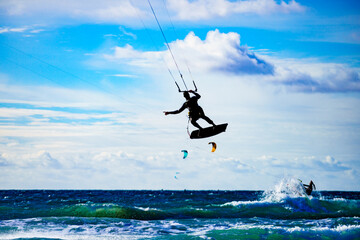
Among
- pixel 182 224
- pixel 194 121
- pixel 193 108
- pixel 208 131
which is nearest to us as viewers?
pixel 193 108

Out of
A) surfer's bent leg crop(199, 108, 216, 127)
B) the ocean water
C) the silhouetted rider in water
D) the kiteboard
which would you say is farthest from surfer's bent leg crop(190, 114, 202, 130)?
the ocean water

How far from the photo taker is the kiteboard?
1521 cm

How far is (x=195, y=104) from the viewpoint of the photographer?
13953 mm

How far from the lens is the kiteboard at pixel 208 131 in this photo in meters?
15.2

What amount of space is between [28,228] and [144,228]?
205 inches

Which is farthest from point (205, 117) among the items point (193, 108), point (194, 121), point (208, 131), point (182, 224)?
point (182, 224)

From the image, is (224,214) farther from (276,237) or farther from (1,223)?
(1,223)

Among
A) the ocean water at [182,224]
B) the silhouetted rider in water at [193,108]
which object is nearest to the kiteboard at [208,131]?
the silhouetted rider in water at [193,108]

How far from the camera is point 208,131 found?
50.2 feet

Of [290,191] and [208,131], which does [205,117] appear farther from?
[290,191]

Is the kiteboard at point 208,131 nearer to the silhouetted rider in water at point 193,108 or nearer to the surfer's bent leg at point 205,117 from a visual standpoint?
the surfer's bent leg at point 205,117

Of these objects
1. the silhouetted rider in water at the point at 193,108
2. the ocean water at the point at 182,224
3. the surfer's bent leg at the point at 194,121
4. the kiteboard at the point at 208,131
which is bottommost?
the ocean water at the point at 182,224

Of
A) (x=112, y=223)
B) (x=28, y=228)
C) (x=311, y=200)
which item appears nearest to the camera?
(x=28, y=228)

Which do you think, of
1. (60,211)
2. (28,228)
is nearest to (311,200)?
(60,211)
